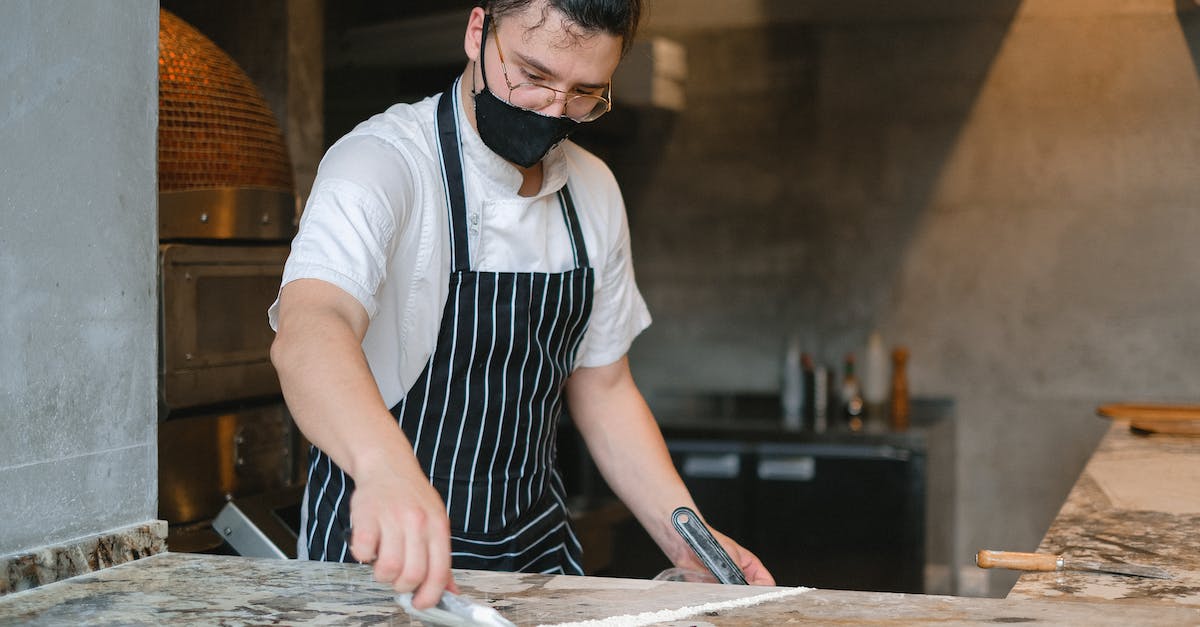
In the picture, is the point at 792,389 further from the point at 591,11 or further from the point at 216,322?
the point at 591,11

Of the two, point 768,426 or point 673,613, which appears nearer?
point 673,613

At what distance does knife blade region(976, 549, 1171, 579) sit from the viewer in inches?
51.8

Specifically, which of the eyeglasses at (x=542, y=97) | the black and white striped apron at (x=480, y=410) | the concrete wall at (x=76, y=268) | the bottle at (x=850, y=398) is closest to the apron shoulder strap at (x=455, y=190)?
the black and white striped apron at (x=480, y=410)

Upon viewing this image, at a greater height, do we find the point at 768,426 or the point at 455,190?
the point at 455,190

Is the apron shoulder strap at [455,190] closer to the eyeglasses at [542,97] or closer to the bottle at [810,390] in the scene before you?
the eyeglasses at [542,97]

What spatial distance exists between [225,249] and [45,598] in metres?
0.95

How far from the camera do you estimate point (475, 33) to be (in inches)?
54.7

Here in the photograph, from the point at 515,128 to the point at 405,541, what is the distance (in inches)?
27.4

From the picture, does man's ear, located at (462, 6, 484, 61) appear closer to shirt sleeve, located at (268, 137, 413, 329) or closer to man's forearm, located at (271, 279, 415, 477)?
shirt sleeve, located at (268, 137, 413, 329)

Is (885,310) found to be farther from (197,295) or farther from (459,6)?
(197,295)

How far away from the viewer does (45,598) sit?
39.4 inches

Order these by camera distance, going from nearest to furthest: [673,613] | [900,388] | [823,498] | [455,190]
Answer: [673,613], [455,190], [823,498], [900,388]

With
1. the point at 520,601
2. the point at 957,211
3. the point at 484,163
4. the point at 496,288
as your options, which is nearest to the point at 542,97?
the point at 484,163

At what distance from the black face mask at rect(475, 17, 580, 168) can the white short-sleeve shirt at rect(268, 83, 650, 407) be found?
38 millimetres
